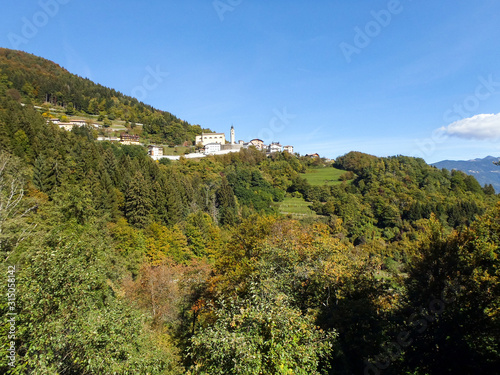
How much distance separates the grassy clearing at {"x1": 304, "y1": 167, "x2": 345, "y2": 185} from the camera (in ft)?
355

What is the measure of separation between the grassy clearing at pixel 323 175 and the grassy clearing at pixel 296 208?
53.5ft

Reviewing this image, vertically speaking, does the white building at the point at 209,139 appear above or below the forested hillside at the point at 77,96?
below

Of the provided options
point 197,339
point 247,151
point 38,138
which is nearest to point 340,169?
point 247,151

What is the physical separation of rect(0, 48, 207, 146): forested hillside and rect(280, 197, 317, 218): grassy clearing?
6341 cm

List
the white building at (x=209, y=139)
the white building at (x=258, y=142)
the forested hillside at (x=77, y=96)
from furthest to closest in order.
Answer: the white building at (x=258, y=142) → the white building at (x=209, y=139) → the forested hillside at (x=77, y=96)

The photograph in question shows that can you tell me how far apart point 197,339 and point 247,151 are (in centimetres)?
10885

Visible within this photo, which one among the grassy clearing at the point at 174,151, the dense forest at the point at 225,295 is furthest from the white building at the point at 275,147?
the dense forest at the point at 225,295

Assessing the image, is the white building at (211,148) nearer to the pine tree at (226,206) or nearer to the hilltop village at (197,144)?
the hilltop village at (197,144)

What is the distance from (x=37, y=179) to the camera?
34125mm

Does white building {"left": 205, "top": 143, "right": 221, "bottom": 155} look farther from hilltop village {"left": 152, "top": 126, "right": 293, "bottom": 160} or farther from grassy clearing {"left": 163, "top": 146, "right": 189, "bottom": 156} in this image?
grassy clearing {"left": 163, "top": 146, "right": 189, "bottom": 156}

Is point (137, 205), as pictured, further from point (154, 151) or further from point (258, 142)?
point (258, 142)

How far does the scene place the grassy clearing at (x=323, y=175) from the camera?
355ft

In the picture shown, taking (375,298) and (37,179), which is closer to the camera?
(375,298)

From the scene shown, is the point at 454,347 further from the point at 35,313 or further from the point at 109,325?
the point at 35,313
